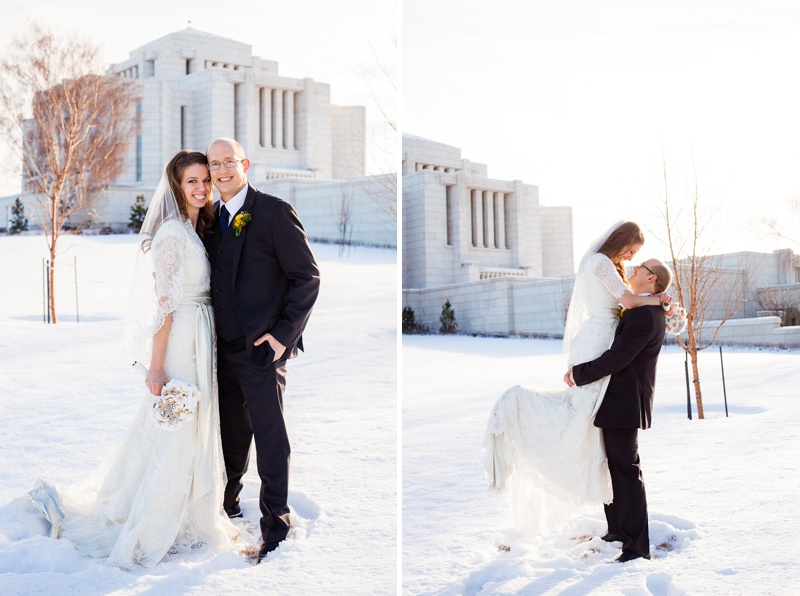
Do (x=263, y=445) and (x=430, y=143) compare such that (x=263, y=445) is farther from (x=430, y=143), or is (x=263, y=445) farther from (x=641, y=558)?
(x=430, y=143)

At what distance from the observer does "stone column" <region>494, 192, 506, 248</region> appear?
29609 millimetres

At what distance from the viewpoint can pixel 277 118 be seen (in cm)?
3183

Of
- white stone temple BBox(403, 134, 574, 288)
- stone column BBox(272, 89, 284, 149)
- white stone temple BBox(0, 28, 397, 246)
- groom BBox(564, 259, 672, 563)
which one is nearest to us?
groom BBox(564, 259, 672, 563)

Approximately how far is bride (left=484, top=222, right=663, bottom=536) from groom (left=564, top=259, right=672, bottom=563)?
0.07 m

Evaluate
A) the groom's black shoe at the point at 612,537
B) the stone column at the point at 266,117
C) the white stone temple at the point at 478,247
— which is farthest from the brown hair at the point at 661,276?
the stone column at the point at 266,117

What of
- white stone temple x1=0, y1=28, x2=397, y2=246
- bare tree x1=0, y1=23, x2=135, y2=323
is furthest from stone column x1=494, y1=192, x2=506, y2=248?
bare tree x1=0, y1=23, x2=135, y2=323

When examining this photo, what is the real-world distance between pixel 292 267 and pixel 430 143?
29227 millimetres

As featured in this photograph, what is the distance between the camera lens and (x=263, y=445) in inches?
152

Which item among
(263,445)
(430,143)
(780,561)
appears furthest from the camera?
(430,143)

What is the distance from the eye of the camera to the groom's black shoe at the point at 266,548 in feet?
12.0

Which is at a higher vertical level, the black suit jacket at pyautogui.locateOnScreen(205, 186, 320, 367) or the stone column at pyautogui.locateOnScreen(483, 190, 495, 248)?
the stone column at pyautogui.locateOnScreen(483, 190, 495, 248)

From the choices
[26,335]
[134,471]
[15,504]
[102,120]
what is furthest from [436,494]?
[102,120]

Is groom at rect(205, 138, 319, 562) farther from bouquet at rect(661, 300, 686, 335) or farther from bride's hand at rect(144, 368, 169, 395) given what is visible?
bouquet at rect(661, 300, 686, 335)

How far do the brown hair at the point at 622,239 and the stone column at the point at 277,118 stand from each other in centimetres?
2886
